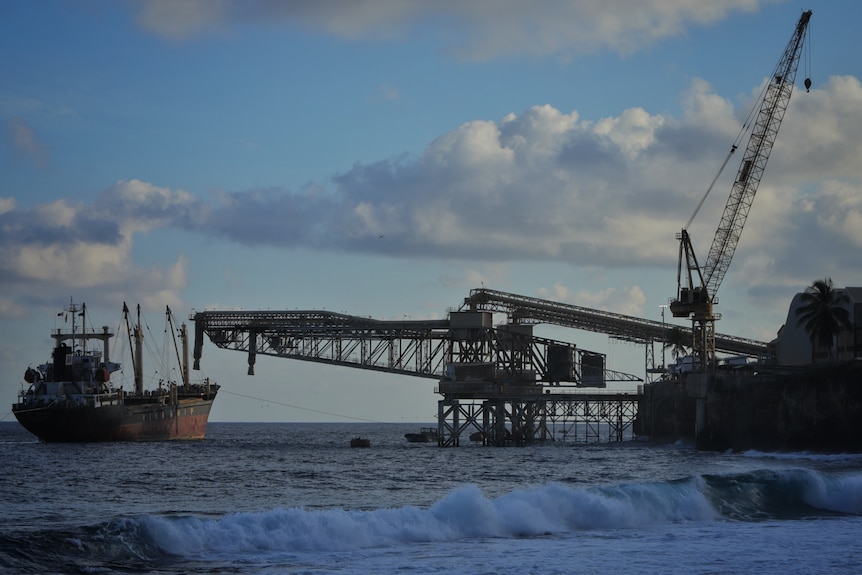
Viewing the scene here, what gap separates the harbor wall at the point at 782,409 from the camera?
7650 centimetres

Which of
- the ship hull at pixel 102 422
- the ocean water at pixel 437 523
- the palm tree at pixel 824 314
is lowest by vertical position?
the ocean water at pixel 437 523

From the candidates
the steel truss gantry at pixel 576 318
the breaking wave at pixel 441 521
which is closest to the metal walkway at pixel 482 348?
the steel truss gantry at pixel 576 318

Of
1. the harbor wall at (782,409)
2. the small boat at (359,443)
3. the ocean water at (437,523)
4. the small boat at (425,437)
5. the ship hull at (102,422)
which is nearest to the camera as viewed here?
the ocean water at (437,523)

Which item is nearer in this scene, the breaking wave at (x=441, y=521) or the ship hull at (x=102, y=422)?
the breaking wave at (x=441, y=521)

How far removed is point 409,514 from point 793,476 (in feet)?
63.2

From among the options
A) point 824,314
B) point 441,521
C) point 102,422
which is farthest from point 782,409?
point 102,422

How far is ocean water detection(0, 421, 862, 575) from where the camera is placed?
100 ft

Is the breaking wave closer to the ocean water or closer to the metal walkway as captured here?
the ocean water

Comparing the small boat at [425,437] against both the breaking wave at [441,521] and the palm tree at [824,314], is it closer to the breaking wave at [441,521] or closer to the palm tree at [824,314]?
the palm tree at [824,314]

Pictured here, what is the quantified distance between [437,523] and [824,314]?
64453 millimetres

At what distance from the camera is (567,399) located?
4195 inches

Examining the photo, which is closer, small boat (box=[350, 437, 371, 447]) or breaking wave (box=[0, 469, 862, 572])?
breaking wave (box=[0, 469, 862, 572])

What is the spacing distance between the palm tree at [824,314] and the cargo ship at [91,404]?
237ft

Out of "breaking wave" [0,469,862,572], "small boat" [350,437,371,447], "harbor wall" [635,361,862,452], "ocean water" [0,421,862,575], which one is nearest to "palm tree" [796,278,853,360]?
"harbor wall" [635,361,862,452]
